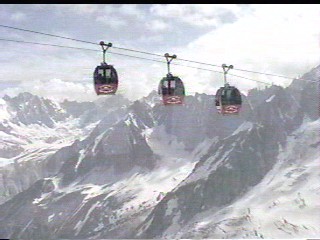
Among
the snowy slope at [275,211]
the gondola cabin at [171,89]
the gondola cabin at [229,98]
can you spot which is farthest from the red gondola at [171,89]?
the snowy slope at [275,211]

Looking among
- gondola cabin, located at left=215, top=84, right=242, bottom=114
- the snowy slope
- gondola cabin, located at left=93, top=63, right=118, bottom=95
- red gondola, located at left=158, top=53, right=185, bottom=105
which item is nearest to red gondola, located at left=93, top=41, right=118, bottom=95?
gondola cabin, located at left=93, top=63, right=118, bottom=95

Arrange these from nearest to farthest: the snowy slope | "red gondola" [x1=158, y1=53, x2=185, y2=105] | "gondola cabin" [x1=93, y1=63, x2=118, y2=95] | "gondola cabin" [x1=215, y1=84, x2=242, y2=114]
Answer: "gondola cabin" [x1=93, y1=63, x2=118, y2=95] < "red gondola" [x1=158, y1=53, x2=185, y2=105] < "gondola cabin" [x1=215, y1=84, x2=242, y2=114] < the snowy slope

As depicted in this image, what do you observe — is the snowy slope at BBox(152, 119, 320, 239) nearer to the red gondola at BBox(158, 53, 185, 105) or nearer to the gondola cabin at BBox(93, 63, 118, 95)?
the red gondola at BBox(158, 53, 185, 105)

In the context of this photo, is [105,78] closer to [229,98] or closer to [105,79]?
[105,79]

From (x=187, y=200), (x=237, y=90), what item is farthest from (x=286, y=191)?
(x=237, y=90)
